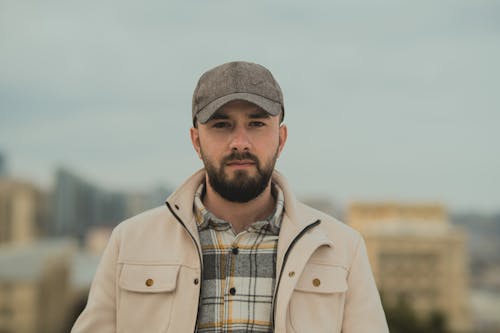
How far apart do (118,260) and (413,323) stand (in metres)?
27.4

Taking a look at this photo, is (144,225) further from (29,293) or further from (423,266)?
(423,266)

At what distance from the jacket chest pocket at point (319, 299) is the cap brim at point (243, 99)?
62cm

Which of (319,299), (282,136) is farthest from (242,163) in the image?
(319,299)

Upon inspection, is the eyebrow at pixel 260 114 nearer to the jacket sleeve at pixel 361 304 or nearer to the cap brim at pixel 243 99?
the cap brim at pixel 243 99

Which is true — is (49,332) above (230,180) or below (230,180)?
below

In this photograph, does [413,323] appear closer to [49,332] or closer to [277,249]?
[277,249]

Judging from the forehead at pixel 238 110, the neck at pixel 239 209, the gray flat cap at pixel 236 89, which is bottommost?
the neck at pixel 239 209

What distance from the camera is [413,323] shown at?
28.5 metres

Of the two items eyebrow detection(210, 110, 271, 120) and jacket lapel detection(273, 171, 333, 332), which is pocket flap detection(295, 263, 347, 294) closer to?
jacket lapel detection(273, 171, 333, 332)

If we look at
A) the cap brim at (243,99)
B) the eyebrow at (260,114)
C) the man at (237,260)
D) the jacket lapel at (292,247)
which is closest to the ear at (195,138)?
the man at (237,260)

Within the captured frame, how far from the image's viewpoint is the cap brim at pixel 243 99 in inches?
102

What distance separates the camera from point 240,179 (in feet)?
8.70

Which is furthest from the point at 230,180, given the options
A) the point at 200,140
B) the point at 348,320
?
the point at 348,320

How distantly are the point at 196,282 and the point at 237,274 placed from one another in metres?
0.16
